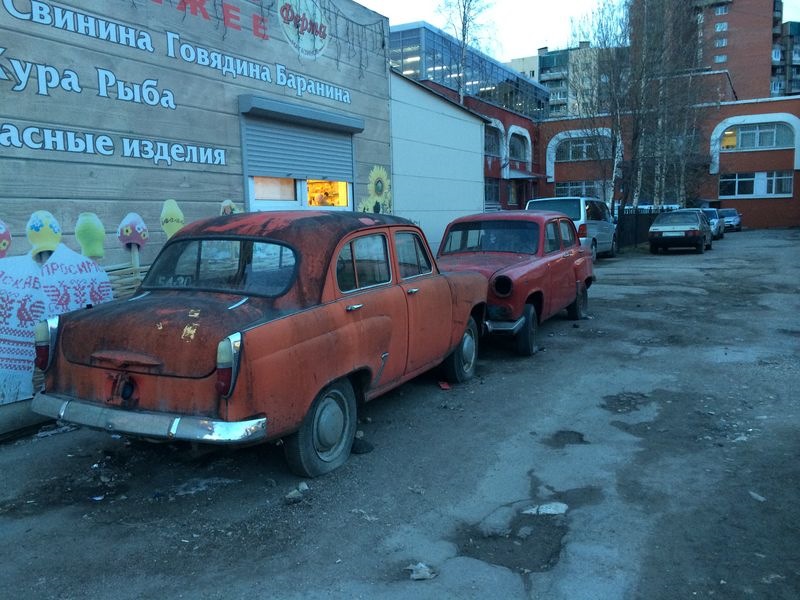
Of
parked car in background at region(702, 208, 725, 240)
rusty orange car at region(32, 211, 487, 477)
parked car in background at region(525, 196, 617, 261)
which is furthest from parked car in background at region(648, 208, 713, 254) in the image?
Answer: rusty orange car at region(32, 211, 487, 477)

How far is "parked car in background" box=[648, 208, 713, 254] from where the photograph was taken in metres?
22.3

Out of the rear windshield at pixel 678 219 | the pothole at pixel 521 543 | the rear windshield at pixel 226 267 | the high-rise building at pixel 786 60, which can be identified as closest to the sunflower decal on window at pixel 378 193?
the rear windshield at pixel 226 267

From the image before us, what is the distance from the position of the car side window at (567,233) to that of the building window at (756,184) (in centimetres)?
4147

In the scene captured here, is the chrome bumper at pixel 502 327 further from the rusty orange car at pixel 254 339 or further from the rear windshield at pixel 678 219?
the rear windshield at pixel 678 219

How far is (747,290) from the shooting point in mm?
12898

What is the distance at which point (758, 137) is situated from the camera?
4322cm

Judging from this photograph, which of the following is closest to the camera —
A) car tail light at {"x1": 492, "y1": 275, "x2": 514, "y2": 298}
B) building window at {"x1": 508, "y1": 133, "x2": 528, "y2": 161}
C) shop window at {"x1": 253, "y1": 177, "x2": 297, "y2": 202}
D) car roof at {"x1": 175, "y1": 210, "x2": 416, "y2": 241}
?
car roof at {"x1": 175, "y1": 210, "x2": 416, "y2": 241}

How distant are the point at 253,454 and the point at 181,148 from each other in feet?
13.7

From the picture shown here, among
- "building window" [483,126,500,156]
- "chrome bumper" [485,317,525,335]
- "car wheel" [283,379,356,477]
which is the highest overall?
"building window" [483,126,500,156]

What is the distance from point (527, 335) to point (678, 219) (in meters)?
18.1

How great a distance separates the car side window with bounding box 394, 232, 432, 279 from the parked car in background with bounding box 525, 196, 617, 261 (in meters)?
10.7

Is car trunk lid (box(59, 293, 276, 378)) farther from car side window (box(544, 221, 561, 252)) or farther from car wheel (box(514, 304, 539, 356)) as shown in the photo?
car side window (box(544, 221, 561, 252))

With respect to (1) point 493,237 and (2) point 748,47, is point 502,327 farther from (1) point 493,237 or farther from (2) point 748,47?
(2) point 748,47

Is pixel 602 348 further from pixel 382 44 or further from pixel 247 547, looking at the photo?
pixel 382 44
